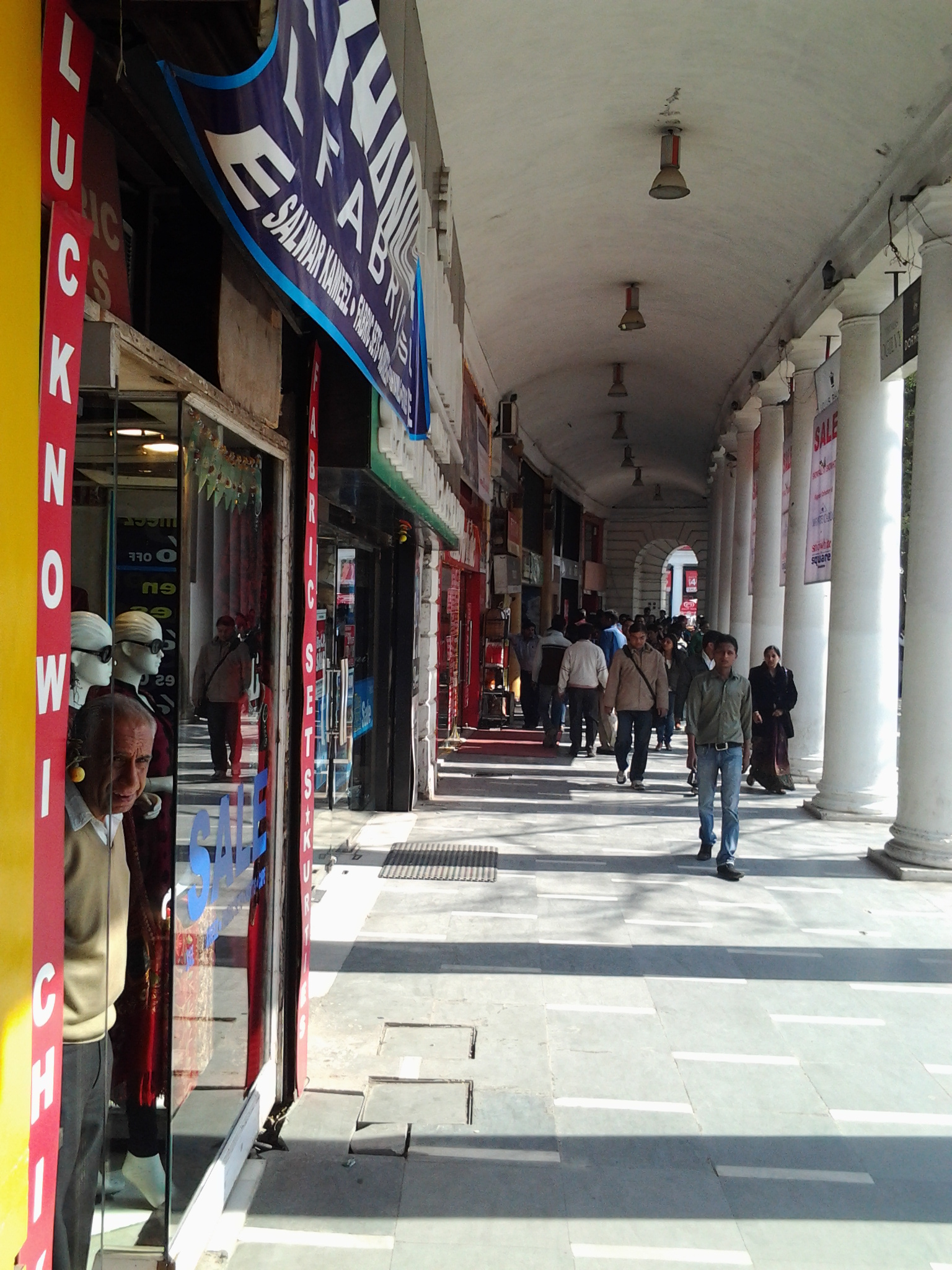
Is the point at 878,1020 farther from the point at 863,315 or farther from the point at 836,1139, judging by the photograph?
the point at 863,315

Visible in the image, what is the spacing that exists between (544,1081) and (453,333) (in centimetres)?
595

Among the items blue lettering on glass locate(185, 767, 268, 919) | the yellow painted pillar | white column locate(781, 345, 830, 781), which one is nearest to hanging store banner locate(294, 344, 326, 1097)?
blue lettering on glass locate(185, 767, 268, 919)

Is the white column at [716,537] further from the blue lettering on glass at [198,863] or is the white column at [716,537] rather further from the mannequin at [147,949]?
the mannequin at [147,949]

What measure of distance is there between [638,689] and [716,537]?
12621mm

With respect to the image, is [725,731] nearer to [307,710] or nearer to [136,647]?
[307,710]

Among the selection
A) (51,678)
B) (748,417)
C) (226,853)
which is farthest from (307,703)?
(748,417)

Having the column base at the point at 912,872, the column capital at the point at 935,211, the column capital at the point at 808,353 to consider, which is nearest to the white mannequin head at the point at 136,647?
the column base at the point at 912,872

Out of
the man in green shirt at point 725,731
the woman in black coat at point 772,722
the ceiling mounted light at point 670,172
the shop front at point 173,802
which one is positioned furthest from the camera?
the woman in black coat at point 772,722

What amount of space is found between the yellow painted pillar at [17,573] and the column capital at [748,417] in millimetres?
15534

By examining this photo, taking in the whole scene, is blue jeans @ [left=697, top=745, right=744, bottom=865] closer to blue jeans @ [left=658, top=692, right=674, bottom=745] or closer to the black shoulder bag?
the black shoulder bag


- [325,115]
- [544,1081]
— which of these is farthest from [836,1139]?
[325,115]

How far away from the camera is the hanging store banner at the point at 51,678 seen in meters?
1.73

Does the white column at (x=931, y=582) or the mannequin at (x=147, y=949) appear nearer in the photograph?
the mannequin at (x=147, y=949)

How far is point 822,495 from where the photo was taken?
11000 mm
